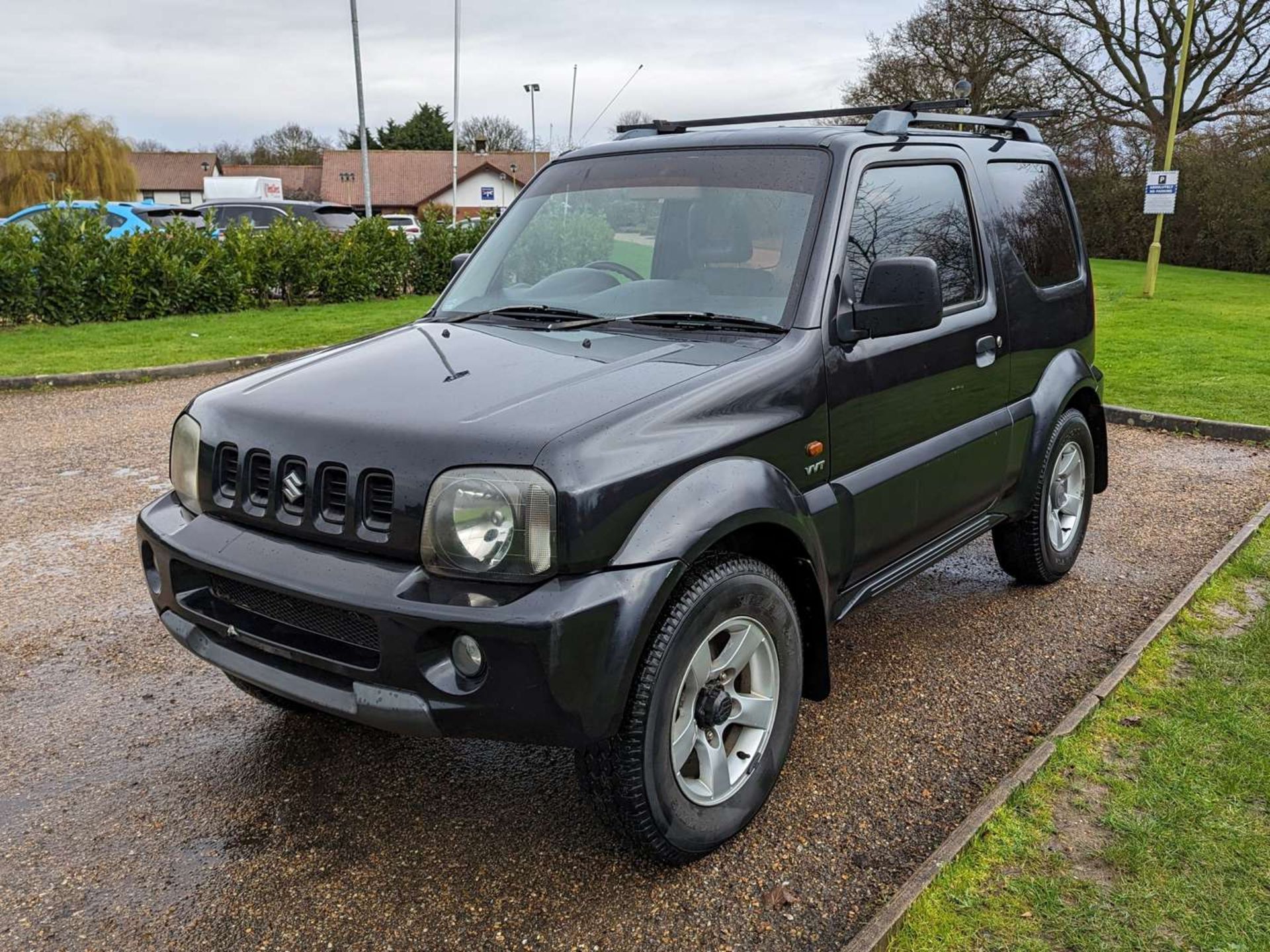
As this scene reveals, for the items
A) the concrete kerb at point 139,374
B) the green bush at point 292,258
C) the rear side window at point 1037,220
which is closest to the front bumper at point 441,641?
the rear side window at point 1037,220

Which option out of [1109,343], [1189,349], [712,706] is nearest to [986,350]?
[712,706]

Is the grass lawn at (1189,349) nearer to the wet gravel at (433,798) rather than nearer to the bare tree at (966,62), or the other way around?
the wet gravel at (433,798)

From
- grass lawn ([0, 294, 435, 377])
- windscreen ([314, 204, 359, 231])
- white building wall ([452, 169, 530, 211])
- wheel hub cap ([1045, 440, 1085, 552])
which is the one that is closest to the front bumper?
wheel hub cap ([1045, 440, 1085, 552])

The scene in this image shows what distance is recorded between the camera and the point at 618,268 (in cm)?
381

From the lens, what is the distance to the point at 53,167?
51.4 m

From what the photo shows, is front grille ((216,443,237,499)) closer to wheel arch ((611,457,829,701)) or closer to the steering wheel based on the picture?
wheel arch ((611,457,829,701))

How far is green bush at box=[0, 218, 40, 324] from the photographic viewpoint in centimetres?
1323

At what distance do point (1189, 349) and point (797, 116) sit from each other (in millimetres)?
10754

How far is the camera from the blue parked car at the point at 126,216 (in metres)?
15.0

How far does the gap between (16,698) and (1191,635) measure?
4.77 m

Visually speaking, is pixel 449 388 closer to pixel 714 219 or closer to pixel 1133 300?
pixel 714 219

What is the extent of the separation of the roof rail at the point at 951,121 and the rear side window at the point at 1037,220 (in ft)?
0.64

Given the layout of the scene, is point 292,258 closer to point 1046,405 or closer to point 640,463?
point 1046,405

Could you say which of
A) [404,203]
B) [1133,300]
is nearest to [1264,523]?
[1133,300]
